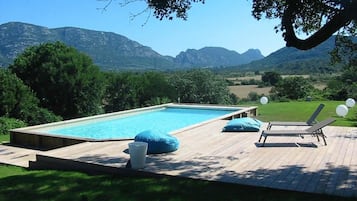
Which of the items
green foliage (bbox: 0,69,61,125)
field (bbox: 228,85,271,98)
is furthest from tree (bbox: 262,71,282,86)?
green foliage (bbox: 0,69,61,125)

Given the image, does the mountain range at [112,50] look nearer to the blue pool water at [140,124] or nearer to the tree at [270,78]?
the tree at [270,78]

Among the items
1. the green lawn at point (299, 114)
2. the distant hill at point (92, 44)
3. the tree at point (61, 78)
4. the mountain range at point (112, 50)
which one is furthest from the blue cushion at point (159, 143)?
the distant hill at point (92, 44)

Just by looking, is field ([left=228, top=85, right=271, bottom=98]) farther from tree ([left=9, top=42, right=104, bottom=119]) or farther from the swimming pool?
tree ([left=9, top=42, right=104, bottom=119])

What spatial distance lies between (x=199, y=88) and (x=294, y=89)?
27.8ft

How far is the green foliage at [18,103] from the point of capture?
15.2 meters

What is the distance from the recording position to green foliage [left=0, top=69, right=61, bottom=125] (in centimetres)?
1522

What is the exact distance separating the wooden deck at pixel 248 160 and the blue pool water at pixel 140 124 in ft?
11.7

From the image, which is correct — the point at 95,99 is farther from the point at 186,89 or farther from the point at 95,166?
the point at 95,166

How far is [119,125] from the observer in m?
14.7

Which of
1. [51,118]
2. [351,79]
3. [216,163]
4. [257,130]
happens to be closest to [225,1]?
[216,163]

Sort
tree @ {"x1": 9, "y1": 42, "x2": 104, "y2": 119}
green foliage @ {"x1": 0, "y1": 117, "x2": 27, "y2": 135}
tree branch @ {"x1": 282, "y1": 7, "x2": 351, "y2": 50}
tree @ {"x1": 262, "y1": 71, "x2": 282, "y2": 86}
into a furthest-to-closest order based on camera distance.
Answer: tree @ {"x1": 262, "y1": 71, "x2": 282, "y2": 86}, tree @ {"x1": 9, "y1": 42, "x2": 104, "y2": 119}, green foliage @ {"x1": 0, "y1": 117, "x2": 27, "y2": 135}, tree branch @ {"x1": 282, "y1": 7, "x2": 351, "y2": 50}

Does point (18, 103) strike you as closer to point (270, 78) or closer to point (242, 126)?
point (242, 126)

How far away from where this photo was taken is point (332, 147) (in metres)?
8.10

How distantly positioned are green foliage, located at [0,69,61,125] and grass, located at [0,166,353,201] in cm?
985
